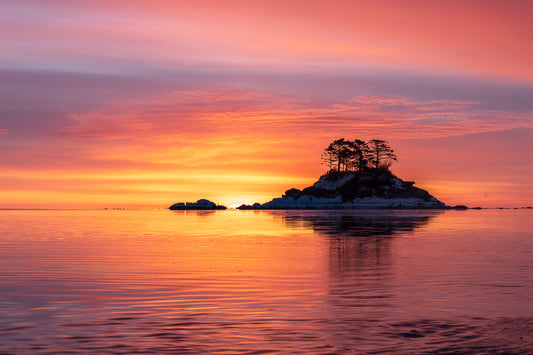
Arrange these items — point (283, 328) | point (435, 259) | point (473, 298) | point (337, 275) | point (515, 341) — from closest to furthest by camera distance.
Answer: point (515, 341), point (283, 328), point (473, 298), point (337, 275), point (435, 259)

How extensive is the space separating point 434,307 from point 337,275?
27.3 feet

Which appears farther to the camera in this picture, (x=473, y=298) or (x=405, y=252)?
(x=405, y=252)

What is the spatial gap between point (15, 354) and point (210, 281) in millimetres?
12296

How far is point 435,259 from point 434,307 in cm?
1523

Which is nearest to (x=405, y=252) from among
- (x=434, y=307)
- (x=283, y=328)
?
(x=434, y=307)

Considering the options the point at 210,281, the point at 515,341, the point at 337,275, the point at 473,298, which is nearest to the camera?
the point at 515,341

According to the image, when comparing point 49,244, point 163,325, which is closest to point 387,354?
point 163,325

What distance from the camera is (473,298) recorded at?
64.2 feet

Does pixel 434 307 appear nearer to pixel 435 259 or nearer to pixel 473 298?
pixel 473 298

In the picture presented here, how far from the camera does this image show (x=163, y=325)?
15383mm

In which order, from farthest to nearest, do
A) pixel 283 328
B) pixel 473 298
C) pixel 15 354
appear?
1. pixel 473 298
2. pixel 283 328
3. pixel 15 354

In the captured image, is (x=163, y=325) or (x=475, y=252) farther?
(x=475, y=252)

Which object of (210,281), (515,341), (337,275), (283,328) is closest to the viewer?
(515,341)

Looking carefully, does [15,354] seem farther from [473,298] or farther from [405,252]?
[405,252]
